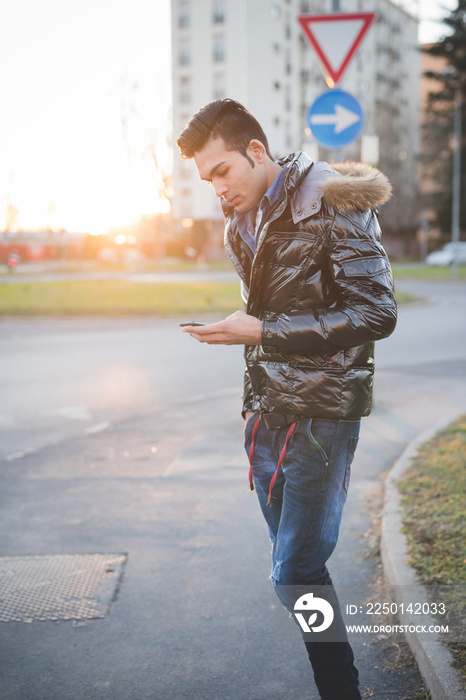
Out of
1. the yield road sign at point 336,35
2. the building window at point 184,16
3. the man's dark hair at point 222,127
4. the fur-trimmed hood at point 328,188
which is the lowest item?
the fur-trimmed hood at point 328,188

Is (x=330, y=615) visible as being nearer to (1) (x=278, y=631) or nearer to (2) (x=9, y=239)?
(1) (x=278, y=631)

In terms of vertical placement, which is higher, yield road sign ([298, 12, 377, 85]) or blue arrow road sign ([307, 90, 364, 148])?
yield road sign ([298, 12, 377, 85])

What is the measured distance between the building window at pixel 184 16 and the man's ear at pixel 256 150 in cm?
6754

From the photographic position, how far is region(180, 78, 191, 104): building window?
64188 millimetres

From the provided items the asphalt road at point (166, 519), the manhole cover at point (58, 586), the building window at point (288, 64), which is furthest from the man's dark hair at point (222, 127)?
the building window at point (288, 64)

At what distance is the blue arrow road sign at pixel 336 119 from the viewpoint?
25.4 ft

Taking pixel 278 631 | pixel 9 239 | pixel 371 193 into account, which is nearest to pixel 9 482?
pixel 278 631

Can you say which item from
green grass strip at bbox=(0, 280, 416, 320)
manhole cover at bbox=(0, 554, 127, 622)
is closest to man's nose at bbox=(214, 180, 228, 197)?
manhole cover at bbox=(0, 554, 127, 622)

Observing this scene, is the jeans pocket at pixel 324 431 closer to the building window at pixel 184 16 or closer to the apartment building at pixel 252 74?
the apartment building at pixel 252 74

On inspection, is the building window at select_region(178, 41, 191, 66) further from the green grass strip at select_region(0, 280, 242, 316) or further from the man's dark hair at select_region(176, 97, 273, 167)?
the man's dark hair at select_region(176, 97, 273, 167)

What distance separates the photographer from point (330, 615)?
92.0 inches

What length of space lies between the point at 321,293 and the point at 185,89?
218 ft

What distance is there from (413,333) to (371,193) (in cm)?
1197

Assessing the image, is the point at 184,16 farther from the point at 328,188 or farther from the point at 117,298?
the point at 328,188
